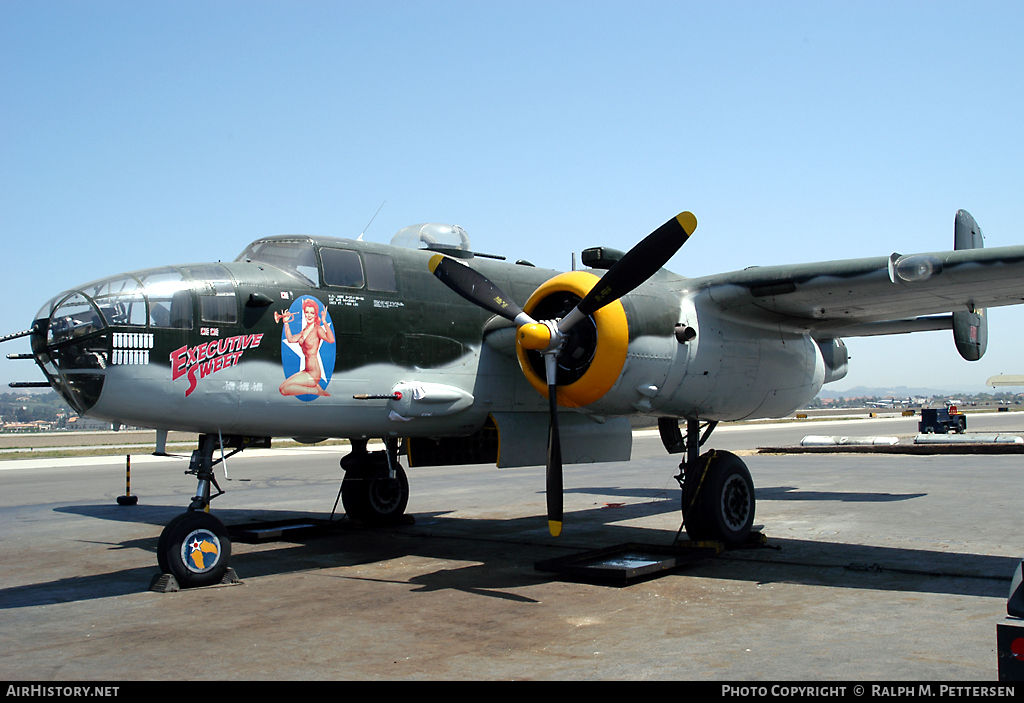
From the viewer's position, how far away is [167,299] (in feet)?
28.3

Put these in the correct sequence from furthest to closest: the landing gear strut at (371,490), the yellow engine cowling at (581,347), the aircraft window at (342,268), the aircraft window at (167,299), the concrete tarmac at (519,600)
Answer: the landing gear strut at (371,490)
the aircraft window at (342,268)
the yellow engine cowling at (581,347)
the aircraft window at (167,299)
the concrete tarmac at (519,600)

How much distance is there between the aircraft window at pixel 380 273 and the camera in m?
10.1

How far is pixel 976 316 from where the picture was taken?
13211 millimetres

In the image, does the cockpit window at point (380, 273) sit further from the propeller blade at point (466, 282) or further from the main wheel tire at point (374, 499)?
the main wheel tire at point (374, 499)

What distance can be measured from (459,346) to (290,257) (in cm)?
241

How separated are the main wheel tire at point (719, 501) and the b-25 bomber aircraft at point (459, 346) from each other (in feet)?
0.09

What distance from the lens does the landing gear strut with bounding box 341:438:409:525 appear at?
13352 millimetres

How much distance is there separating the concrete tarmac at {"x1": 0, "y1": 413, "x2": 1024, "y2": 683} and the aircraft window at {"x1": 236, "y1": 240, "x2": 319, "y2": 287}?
8.65 ft

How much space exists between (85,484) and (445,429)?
54.9ft

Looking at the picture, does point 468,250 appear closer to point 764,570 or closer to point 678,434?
point 678,434

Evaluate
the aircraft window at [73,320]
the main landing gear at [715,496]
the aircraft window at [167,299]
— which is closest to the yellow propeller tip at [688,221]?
the main landing gear at [715,496]

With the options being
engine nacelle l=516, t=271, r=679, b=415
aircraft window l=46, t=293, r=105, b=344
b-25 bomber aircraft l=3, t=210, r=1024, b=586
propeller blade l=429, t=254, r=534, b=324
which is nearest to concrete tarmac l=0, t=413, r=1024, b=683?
b-25 bomber aircraft l=3, t=210, r=1024, b=586

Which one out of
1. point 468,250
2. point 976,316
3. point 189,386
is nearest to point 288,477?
point 468,250

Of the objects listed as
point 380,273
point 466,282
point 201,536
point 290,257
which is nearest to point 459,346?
point 466,282
